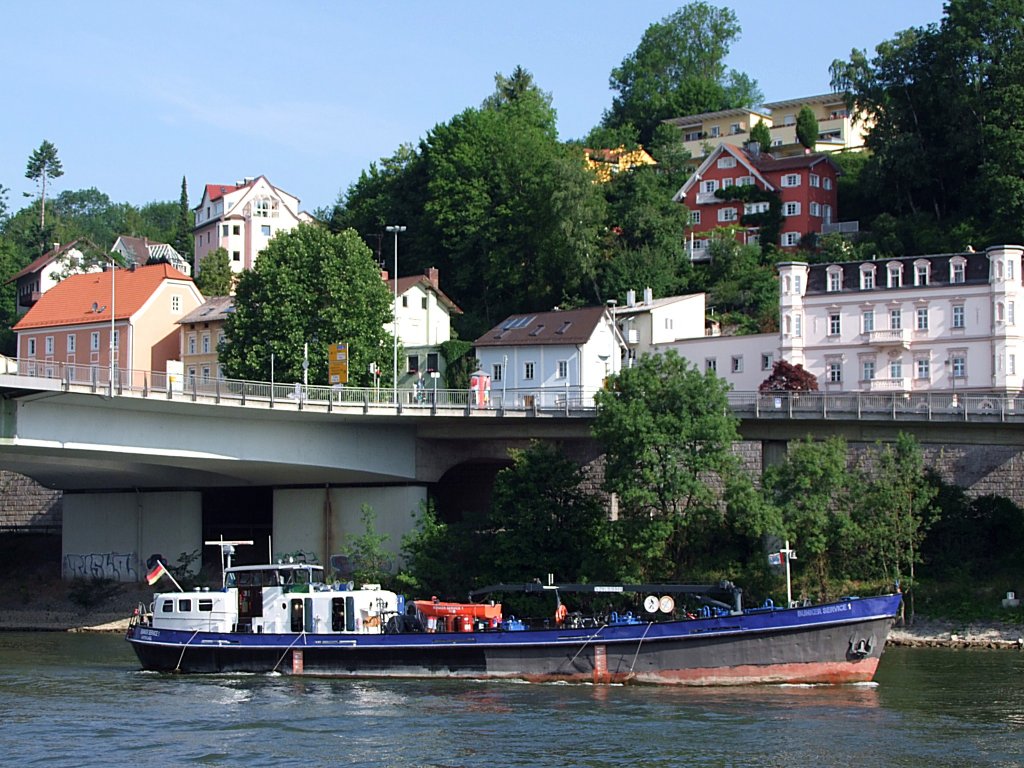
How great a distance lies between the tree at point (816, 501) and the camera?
60.0 meters

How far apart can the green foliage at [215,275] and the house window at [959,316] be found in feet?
182

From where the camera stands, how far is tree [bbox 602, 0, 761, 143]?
154250mm

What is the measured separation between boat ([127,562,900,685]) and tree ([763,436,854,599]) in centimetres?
673

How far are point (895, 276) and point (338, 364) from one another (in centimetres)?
3081

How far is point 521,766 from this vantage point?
114 ft

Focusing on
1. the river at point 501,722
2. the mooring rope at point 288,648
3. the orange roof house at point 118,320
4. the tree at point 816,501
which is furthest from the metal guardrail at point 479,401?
the orange roof house at point 118,320

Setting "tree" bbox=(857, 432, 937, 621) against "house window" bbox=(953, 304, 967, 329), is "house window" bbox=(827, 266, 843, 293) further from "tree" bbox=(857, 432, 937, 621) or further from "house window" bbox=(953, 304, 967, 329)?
"tree" bbox=(857, 432, 937, 621)

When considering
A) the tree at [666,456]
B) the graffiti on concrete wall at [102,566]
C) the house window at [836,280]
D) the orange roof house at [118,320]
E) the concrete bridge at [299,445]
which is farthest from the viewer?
the orange roof house at [118,320]

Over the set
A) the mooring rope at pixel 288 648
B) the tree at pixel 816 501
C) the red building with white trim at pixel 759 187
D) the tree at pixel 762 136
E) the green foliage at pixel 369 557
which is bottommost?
the mooring rope at pixel 288 648

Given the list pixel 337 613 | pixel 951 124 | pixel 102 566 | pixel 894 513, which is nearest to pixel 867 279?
pixel 951 124

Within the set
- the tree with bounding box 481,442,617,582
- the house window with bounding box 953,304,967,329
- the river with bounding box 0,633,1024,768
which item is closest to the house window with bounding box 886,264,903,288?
the house window with bounding box 953,304,967,329

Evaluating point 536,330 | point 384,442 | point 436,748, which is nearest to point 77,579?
point 384,442

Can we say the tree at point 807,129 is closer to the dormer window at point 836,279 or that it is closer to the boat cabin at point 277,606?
the dormer window at point 836,279

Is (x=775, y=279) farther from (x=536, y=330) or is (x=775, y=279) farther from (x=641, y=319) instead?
(x=536, y=330)
